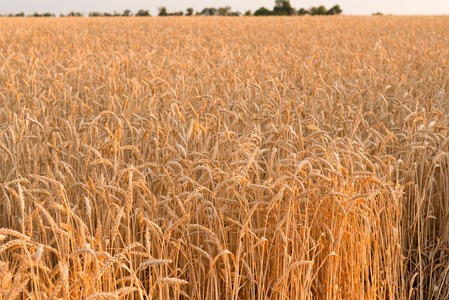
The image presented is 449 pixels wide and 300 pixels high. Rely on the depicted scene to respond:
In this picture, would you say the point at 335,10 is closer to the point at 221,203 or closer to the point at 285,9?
the point at 285,9

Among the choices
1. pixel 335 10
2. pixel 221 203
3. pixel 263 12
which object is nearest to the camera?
pixel 221 203

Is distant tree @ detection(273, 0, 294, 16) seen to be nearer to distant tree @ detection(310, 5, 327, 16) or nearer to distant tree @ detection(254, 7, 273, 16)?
distant tree @ detection(254, 7, 273, 16)

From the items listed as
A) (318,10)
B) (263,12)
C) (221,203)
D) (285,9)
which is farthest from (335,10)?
(221,203)

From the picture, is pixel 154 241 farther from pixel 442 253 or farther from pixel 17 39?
pixel 17 39

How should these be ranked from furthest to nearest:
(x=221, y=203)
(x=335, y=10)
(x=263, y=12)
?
(x=263, y=12) → (x=335, y=10) → (x=221, y=203)

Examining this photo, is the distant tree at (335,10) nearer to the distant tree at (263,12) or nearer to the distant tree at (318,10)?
the distant tree at (318,10)

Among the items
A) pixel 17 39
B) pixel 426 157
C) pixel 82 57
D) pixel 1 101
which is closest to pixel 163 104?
pixel 1 101

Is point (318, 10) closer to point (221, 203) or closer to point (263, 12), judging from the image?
point (263, 12)

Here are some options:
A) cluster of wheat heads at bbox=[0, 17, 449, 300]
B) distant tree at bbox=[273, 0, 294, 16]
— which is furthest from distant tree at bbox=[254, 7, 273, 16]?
cluster of wheat heads at bbox=[0, 17, 449, 300]

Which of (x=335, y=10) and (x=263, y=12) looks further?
(x=263, y=12)

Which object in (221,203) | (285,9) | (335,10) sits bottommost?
(221,203)

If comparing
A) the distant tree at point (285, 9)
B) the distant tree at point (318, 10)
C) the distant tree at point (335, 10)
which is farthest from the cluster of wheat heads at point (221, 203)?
the distant tree at point (335, 10)

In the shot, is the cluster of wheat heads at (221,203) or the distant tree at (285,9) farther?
the distant tree at (285,9)

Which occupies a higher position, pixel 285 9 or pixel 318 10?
pixel 285 9
